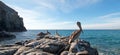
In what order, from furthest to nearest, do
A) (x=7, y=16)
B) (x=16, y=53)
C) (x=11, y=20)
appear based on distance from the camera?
1. (x=11, y=20)
2. (x=7, y=16)
3. (x=16, y=53)

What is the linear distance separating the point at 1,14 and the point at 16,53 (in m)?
74.4

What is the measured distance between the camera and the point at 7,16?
90.3 m

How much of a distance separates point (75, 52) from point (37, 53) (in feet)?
10.7

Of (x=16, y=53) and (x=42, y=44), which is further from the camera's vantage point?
(x=42, y=44)

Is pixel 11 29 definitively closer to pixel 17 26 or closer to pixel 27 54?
pixel 17 26

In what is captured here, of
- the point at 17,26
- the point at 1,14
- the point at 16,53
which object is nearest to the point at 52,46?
the point at 16,53

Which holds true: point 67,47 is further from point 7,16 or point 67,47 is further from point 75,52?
point 7,16

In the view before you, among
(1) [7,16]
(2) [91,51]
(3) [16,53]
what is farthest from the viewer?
(1) [7,16]

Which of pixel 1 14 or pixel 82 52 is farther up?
pixel 1 14

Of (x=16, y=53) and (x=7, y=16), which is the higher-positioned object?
(x=7, y=16)

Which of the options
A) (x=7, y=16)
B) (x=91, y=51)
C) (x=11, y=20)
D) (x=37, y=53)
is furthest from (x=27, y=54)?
(x=11, y=20)

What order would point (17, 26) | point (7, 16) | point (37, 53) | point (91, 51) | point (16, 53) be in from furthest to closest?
point (17, 26)
point (7, 16)
point (91, 51)
point (16, 53)
point (37, 53)

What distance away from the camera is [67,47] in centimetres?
1523

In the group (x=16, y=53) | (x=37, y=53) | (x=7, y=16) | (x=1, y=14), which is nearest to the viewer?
(x=37, y=53)
